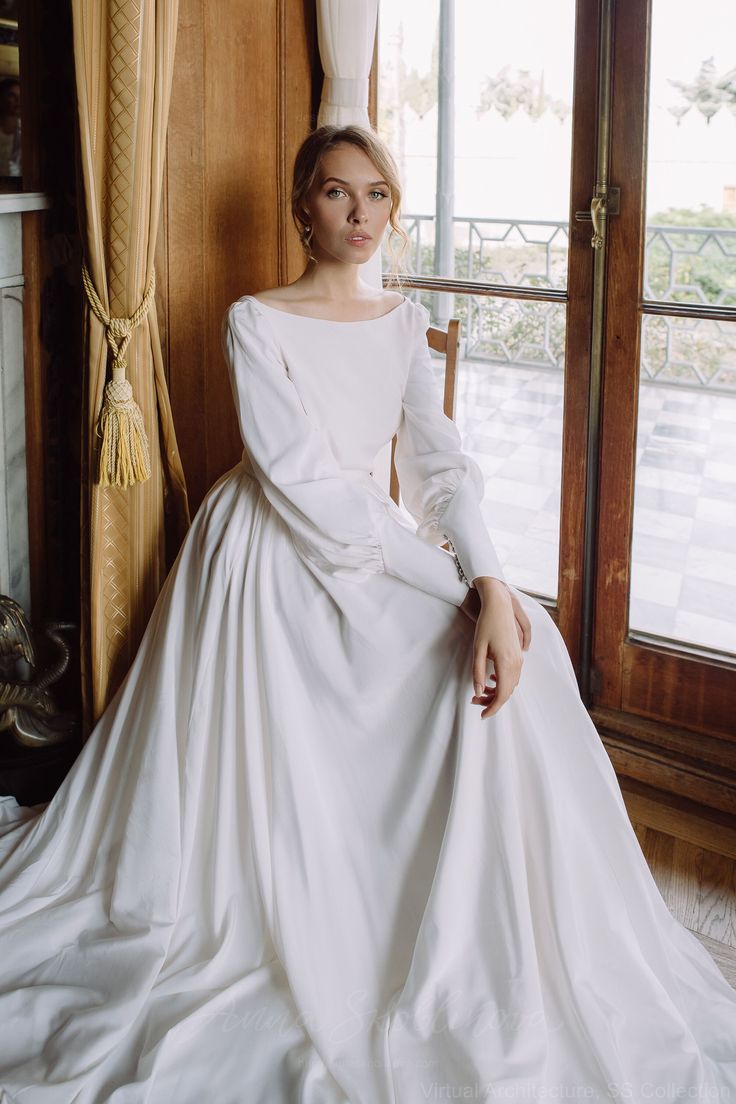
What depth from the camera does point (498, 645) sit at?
168cm

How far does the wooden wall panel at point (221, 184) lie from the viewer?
2252 mm

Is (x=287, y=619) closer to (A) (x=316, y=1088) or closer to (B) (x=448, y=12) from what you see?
(A) (x=316, y=1088)

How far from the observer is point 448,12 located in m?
2.42

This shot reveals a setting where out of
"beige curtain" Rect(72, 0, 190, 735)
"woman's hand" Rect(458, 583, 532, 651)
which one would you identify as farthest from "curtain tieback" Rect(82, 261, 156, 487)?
"woman's hand" Rect(458, 583, 532, 651)

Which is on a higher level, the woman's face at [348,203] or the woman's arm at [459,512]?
the woman's face at [348,203]

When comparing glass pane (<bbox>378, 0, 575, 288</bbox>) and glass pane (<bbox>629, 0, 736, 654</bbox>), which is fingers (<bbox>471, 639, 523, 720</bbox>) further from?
glass pane (<bbox>378, 0, 575, 288</bbox>)

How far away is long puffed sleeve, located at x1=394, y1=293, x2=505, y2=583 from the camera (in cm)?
186

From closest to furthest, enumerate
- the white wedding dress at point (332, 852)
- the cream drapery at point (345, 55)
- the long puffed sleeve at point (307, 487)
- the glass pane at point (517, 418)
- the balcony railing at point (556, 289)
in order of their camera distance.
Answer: the white wedding dress at point (332, 852) → the long puffed sleeve at point (307, 487) → the balcony railing at point (556, 289) → the cream drapery at point (345, 55) → the glass pane at point (517, 418)

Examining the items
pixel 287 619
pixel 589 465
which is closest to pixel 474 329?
pixel 589 465

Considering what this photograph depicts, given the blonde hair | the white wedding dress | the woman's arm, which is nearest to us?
the white wedding dress

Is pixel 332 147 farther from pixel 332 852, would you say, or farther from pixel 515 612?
pixel 332 852

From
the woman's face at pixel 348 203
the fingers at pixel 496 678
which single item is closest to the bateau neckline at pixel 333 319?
the woman's face at pixel 348 203

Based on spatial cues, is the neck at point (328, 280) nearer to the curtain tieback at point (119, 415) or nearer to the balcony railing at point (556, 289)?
the curtain tieback at point (119, 415)

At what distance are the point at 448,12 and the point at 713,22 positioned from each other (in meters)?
0.62
